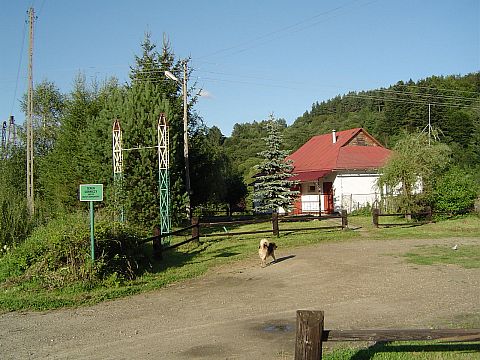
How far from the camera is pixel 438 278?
1109 cm

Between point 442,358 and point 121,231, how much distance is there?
29.3 feet

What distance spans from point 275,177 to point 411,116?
4609cm

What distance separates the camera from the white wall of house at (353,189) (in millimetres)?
33281

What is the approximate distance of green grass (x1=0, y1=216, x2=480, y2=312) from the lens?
10.3 m

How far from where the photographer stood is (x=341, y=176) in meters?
33.9

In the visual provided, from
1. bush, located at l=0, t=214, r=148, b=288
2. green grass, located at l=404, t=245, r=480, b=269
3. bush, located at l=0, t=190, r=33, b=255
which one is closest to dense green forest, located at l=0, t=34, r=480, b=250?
bush, located at l=0, t=190, r=33, b=255

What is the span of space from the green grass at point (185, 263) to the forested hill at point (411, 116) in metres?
35.1

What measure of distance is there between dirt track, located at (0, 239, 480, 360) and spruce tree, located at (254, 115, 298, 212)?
61.6 ft

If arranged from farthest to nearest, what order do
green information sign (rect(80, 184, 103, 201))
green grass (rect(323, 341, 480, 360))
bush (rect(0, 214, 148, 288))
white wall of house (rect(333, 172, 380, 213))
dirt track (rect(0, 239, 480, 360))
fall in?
white wall of house (rect(333, 172, 380, 213)) → green information sign (rect(80, 184, 103, 201)) → bush (rect(0, 214, 148, 288)) → dirt track (rect(0, 239, 480, 360)) → green grass (rect(323, 341, 480, 360))

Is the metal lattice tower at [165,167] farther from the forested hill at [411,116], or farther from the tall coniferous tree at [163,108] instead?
the forested hill at [411,116]

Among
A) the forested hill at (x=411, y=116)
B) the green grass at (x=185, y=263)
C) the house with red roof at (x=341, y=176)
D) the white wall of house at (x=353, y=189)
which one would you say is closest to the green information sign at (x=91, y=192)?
the green grass at (x=185, y=263)

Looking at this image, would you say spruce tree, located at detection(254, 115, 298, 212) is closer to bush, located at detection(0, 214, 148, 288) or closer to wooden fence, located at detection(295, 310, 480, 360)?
bush, located at detection(0, 214, 148, 288)

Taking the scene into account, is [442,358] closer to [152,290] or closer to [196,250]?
[152,290]

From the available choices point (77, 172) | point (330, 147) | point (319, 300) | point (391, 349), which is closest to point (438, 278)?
point (319, 300)
